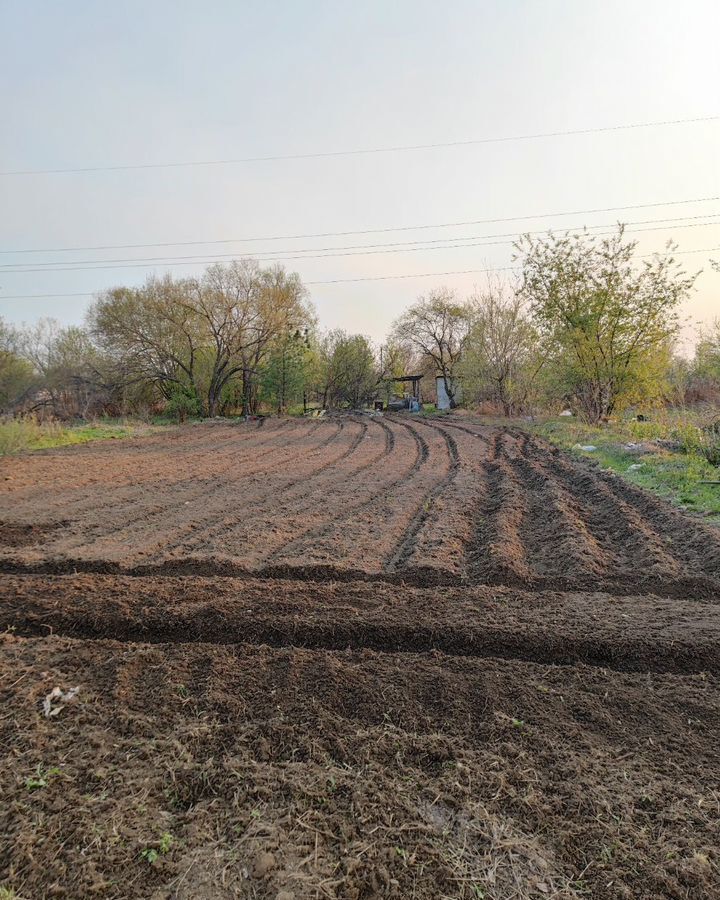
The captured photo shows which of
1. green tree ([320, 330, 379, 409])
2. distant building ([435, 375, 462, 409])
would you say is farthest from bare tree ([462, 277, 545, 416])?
green tree ([320, 330, 379, 409])

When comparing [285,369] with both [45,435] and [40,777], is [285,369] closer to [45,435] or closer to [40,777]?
[45,435]

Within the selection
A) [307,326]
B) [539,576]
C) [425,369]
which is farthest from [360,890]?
[425,369]

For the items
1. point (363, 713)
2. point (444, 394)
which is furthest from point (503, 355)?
point (363, 713)

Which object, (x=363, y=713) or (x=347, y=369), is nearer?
(x=363, y=713)

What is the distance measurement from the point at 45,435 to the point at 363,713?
17.8 meters

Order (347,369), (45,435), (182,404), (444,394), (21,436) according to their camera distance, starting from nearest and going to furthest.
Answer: (21,436), (45,435), (182,404), (444,394), (347,369)

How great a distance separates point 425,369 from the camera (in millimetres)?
48625

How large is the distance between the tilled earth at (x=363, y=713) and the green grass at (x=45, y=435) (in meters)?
9.59

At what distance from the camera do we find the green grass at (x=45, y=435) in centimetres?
1385

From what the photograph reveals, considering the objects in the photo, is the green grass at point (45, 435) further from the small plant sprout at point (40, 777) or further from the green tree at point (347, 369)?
the green tree at point (347, 369)

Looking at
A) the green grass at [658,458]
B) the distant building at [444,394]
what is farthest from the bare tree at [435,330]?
the green grass at [658,458]

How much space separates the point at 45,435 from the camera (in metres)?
16.7

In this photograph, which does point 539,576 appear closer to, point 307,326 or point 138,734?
point 138,734

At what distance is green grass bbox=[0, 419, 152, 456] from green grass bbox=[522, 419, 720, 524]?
613 inches
